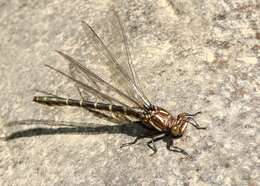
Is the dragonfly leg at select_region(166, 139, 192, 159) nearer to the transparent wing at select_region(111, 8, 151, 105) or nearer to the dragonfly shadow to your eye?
the dragonfly shadow

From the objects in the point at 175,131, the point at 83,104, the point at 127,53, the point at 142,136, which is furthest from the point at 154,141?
the point at 127,53

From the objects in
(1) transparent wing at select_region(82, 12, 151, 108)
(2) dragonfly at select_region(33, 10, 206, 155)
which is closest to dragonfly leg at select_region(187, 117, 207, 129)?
(2) dragonfly at select_region(33, 10, 206, 155)

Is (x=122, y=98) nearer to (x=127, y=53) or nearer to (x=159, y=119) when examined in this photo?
(x=127, y=53)

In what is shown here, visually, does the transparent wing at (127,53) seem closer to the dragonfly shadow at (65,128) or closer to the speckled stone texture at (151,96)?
the speckled stone texture at (151,96)

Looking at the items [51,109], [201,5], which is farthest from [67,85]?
[201,5]

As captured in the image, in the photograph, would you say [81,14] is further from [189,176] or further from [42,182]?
[189,176]

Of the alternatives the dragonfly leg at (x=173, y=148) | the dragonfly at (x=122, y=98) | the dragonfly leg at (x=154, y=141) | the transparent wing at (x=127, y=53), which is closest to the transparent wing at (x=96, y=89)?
the dragonfly at (x=122, y=98)

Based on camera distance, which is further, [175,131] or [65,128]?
[65,128]
